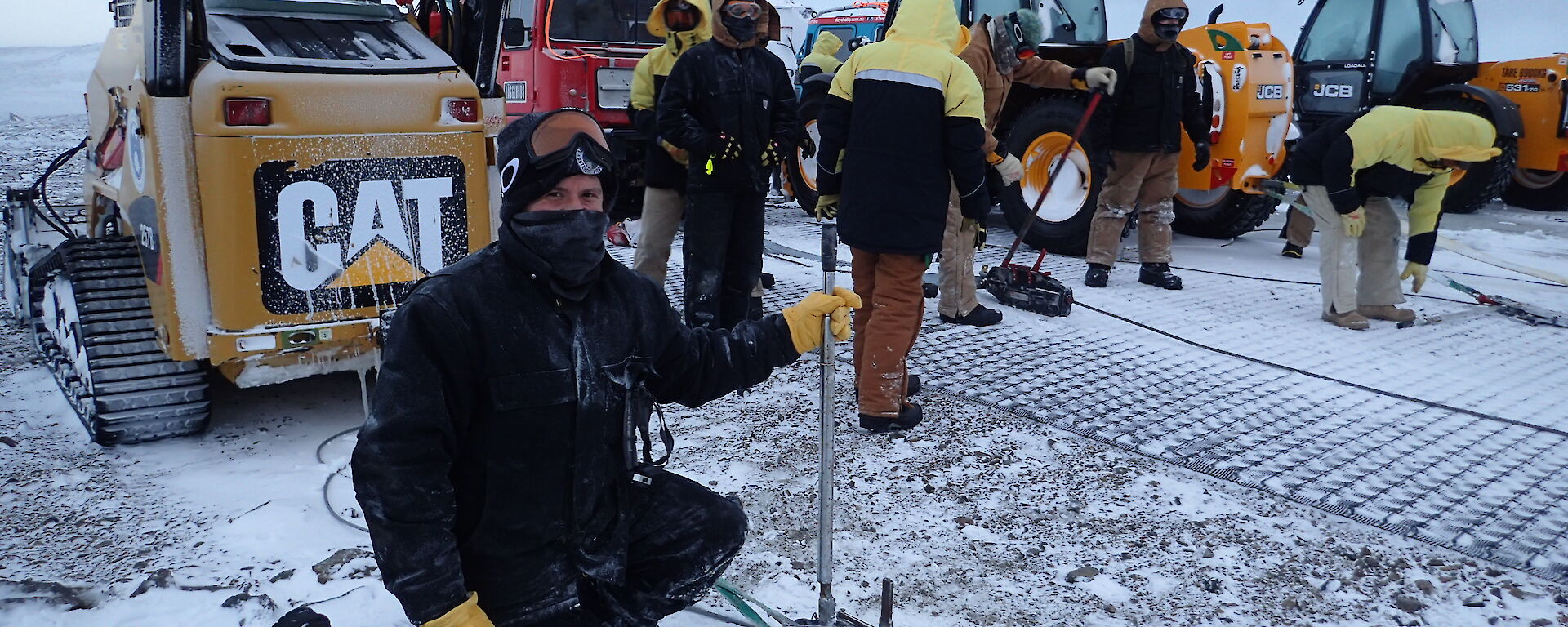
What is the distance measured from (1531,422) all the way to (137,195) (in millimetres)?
5761

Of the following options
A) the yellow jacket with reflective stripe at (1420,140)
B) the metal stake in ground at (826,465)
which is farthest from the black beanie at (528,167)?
the yellow jacket with reflective stripe at (1420,140)

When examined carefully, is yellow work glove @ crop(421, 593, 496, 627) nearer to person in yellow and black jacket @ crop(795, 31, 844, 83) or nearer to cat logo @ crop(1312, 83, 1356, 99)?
person in yellow and black jacket @ crop(795, 31, 844, 83)

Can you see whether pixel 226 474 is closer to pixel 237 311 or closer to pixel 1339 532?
pixel 237 311

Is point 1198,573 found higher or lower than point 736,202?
lower

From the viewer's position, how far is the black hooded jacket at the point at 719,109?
493 centimetres

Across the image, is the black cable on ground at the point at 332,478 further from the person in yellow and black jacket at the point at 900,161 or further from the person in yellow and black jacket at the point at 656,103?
the person in yellow and black jacket at the point at 900,161

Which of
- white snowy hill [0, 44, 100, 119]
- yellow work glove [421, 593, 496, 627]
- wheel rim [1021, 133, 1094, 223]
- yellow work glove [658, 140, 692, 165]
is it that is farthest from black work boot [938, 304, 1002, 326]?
white snowy hill [0, 44, 100, 119]

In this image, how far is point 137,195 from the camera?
3.97 m

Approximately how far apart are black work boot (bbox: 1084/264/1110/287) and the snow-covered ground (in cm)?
164

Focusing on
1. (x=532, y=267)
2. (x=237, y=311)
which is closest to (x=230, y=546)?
(x=237, y=311)

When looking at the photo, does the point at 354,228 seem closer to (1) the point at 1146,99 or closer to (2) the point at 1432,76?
(1) the point at 1146,99

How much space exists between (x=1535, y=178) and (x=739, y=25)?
34.0 ft

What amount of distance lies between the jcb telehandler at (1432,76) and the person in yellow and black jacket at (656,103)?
25.6 ft

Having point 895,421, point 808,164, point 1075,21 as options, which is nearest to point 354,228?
point 895,421
